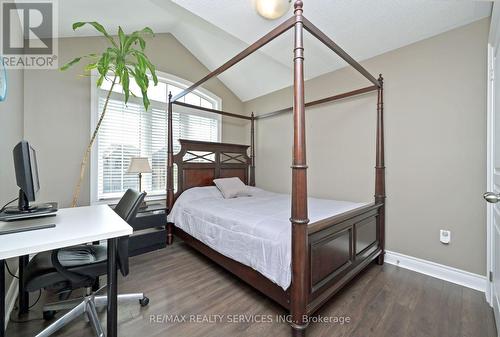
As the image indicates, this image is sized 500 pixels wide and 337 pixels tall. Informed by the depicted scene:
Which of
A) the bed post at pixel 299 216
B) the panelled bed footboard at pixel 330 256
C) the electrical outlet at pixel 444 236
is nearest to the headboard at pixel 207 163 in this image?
the panelled bed footboard at pixel 330 256

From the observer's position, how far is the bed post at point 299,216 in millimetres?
1377

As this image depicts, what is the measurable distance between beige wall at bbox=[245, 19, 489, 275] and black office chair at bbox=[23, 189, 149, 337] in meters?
2.60

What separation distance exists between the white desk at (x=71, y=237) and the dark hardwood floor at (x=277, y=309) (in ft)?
1.60

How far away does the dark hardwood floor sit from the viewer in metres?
1.45

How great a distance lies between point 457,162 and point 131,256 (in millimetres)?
3658

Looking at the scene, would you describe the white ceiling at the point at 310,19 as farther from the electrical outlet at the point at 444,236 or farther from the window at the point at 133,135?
the electrical outlet at the point at 444,236

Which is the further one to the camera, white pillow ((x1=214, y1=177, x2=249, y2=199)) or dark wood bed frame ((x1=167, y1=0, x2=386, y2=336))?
white pillow ((x1=214, y1=177, x2=249, y2=199))

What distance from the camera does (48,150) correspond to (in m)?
2.45

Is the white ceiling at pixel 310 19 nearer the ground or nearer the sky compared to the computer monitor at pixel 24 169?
nearer the sky

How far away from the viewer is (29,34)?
2.27m

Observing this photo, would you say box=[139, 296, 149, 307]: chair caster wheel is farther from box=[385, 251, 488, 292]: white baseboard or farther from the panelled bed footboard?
box=[385, 251, 488, 292]: white baseboard

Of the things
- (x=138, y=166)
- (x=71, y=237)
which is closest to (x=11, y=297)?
(x=71, y=237)

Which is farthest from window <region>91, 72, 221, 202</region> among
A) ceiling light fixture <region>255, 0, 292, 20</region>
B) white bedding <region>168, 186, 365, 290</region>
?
ceiling light fixture <region>255, 0, 292, 20</region>

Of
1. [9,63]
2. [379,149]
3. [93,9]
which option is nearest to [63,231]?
[9,63]
